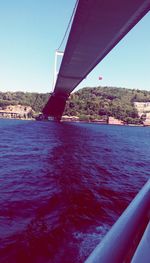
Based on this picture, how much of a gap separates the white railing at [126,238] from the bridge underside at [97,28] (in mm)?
12873

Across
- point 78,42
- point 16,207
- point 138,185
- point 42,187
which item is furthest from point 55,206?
point 78,42

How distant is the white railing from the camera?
88cm

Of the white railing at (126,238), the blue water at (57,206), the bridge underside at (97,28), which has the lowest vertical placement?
the blue water at (57,206)

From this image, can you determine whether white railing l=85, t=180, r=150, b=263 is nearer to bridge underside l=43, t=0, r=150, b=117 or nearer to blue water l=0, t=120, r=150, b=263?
blue water l=0, t=120, r=150, b=263

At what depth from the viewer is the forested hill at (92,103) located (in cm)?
10475

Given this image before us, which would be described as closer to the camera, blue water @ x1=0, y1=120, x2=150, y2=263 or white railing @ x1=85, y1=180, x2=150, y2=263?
white railing @ x1=85, y1=180, x2=150, y2=263

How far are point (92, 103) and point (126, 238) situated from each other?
108 meters

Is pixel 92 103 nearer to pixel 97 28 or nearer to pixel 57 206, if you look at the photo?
pixel 97 28

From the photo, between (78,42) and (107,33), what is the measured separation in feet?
9.05

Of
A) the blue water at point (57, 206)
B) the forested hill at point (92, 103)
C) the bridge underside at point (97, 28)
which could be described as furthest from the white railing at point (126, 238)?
the forested hill at point (92, 103)

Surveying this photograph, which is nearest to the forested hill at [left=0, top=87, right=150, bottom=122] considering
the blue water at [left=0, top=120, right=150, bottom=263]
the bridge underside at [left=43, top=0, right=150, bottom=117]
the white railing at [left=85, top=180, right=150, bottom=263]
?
the bridge underside at [left=43, top=0, right=150, bottom=117]

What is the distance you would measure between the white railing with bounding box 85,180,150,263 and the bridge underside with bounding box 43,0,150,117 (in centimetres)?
1287

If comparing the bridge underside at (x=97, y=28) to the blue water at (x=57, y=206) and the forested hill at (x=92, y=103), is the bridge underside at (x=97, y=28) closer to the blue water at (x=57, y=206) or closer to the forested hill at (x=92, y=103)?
the blue water at (x=57, y=206)

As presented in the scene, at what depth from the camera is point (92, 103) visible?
10762cm
